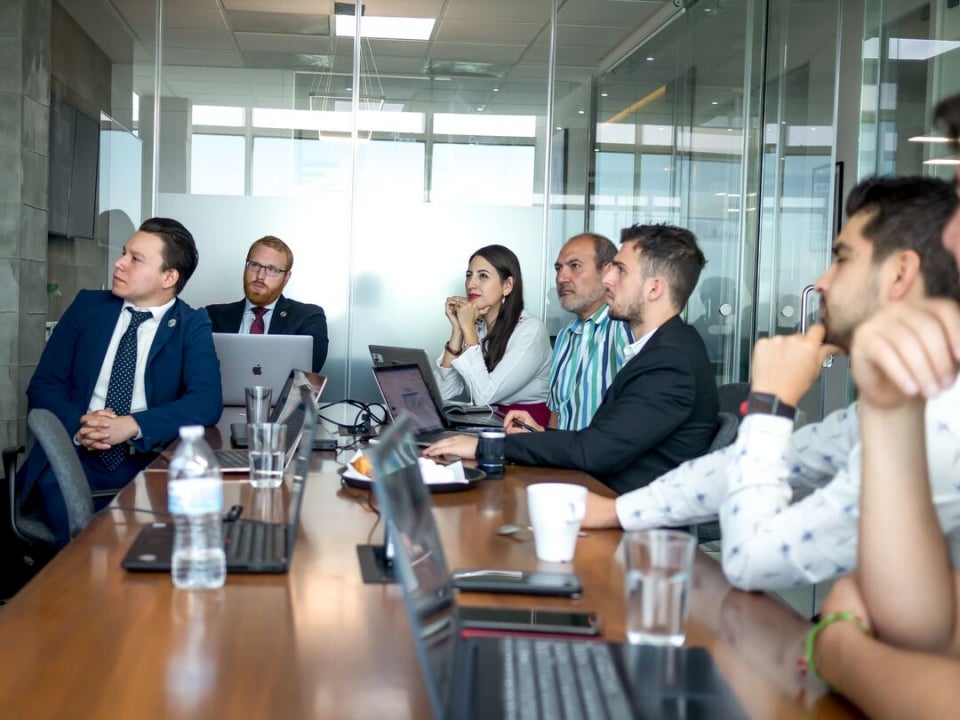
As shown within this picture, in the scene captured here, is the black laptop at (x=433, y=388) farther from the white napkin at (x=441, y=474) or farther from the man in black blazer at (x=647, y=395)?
the white napkin at (x=441, y=474)

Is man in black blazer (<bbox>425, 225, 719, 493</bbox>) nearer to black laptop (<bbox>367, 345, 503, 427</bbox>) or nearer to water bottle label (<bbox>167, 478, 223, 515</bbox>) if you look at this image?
black laptop (<bbox>367, 345, 503, 427</bbox>)

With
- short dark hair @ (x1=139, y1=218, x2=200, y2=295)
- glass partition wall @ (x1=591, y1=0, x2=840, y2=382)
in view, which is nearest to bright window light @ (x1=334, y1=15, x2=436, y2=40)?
glass partition wall @ (x1=591, y1=0, x2=840, y2=382)

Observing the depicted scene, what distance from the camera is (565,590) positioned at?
1.46 meters

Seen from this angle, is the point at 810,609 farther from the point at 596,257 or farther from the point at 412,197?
the point at 412,197

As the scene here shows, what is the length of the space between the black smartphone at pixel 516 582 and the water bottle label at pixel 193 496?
0.35m

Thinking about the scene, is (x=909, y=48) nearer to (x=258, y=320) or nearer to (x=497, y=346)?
(x=497, y=346)

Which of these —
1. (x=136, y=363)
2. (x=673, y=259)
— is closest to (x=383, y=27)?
(x=136, y=363)

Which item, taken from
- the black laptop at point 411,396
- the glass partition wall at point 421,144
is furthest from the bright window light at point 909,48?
the black laptop at point 411,396

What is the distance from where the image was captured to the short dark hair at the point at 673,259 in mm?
2939

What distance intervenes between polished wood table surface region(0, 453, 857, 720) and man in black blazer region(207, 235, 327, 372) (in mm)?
3398

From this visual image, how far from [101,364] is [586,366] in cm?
159

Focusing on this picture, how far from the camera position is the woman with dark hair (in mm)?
4316

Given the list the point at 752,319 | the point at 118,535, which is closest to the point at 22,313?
the point at 752,319

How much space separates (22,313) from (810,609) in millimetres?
4064
